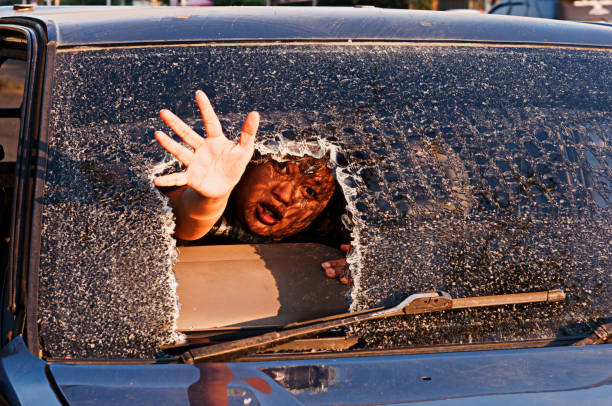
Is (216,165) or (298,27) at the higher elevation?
(298,27)

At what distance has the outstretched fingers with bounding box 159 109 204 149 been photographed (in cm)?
163

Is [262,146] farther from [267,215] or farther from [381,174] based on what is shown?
[267,215]

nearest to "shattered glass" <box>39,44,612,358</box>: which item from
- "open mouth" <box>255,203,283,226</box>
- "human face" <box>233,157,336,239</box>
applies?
"human face" <box>233,157,336,239</box>

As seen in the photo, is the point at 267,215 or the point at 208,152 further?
the point at 267,215

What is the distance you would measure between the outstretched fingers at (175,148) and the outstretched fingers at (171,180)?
36mm

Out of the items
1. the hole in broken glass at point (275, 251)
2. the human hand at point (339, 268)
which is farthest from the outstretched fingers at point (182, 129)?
the human hand at point (339, 268)

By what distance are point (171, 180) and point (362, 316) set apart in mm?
538

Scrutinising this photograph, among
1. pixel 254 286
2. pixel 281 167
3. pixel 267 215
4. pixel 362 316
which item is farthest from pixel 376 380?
pixel 267 215

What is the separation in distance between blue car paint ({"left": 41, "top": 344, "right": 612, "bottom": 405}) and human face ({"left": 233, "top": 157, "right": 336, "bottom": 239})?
3.27ft

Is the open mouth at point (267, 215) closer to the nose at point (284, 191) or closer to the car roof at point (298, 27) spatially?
the nose at point (284, 191)

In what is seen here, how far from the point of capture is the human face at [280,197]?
8.00ft

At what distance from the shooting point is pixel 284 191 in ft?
8.66

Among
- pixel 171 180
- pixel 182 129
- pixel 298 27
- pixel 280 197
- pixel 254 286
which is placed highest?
pixel 298 27

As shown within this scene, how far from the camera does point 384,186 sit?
1762mm
